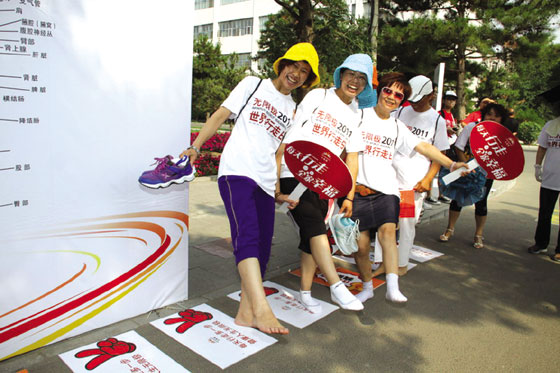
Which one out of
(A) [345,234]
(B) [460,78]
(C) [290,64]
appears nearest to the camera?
(C) [290,64]

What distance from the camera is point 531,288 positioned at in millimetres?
4168

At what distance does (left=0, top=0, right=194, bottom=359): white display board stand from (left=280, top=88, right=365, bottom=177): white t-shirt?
0.80m

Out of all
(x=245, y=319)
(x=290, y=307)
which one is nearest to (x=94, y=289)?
(x=245, y=319)

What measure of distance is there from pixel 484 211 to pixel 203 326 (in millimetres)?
3927

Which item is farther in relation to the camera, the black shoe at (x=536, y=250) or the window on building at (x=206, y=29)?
the window on building at (x=206, y=29)

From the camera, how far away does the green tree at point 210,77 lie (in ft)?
69.2

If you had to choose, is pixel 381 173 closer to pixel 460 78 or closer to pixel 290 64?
pixel 290 64

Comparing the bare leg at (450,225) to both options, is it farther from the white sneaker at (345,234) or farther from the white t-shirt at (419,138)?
the white sneaker at (345,234)

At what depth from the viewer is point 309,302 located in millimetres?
3375

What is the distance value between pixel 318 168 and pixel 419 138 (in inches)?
66.4

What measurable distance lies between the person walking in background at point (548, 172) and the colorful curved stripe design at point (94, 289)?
14.0ft

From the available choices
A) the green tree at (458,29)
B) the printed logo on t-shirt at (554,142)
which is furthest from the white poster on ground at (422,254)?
the green tree at (458,29)

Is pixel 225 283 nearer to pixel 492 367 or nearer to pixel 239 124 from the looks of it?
pixel 239 124

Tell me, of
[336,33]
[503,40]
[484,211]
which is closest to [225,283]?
[484,211]
